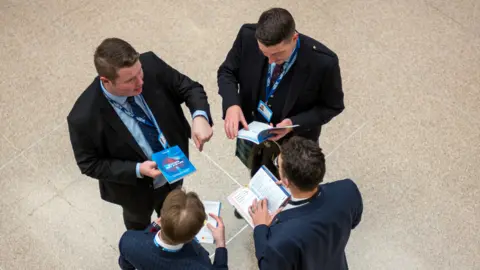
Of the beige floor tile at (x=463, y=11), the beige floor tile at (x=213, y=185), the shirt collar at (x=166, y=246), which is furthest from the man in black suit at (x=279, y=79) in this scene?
the beige floor tile at (x=463, y=11)

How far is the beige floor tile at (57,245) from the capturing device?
3721 millimetres

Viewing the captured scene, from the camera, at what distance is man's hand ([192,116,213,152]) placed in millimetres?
2816

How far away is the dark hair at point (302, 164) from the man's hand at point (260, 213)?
366 millimetres

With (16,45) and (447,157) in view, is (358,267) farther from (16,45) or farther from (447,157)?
(16,45)

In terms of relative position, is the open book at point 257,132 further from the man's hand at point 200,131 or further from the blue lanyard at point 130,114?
the blue lanyard at point 130,114

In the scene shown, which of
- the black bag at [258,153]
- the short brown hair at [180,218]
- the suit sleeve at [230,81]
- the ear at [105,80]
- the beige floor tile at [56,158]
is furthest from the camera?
the beige floor tile at [56,158]

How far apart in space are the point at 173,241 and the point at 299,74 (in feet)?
Answer: 3.88

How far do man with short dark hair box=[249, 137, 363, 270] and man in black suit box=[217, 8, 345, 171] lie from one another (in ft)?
1.81

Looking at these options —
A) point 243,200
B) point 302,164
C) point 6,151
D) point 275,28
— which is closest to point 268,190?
point 243,200

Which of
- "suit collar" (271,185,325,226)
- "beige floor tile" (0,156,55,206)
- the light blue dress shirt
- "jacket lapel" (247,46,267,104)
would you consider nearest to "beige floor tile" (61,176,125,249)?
"beige floor tile" (0,156,55,206)

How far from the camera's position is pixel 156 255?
237 centimetres

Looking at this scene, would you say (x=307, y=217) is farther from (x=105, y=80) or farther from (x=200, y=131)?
(x=105, y=80)

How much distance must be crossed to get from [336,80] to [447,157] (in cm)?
196

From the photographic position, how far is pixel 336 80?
112 inches
